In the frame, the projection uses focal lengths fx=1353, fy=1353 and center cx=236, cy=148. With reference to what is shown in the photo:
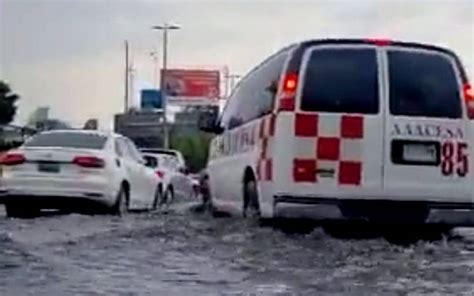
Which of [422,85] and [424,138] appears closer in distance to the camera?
[424,138]

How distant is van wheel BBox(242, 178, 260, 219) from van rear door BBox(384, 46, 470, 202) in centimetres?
128

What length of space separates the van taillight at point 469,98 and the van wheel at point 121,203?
282 inches

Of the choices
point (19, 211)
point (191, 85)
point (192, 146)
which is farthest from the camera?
point (191, 85)

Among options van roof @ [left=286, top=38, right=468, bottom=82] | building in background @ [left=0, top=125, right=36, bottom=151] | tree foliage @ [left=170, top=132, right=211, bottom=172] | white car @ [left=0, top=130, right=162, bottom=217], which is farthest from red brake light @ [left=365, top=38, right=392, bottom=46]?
tree foliage @ [left=170, top=132, right=211, bottom=172]

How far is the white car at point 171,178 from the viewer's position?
25148 mm

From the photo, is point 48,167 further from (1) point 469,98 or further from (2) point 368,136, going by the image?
(1) point 469,98

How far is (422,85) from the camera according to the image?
36.8 ft

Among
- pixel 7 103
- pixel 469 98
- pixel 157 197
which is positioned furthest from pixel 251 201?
pixel 7 103

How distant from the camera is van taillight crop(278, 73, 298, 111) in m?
11.0

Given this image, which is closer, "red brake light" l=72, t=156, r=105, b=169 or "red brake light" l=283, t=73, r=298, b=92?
"red brake light" l=283, t=73, r=298, b=92

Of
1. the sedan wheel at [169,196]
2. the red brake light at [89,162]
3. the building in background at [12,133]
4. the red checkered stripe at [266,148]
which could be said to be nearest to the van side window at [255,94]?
the red checkered stripe at [266,148]

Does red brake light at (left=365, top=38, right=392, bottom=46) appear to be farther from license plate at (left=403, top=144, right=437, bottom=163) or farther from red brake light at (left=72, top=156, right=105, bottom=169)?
red brake light at (left=72, top=156, right=105, bottom=169)

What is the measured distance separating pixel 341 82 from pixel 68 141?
23.3 ft

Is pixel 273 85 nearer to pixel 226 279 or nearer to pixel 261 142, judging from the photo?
pixel 261 142
